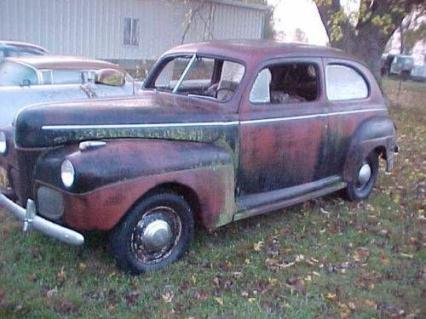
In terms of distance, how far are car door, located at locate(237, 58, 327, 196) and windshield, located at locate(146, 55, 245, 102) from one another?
246mm

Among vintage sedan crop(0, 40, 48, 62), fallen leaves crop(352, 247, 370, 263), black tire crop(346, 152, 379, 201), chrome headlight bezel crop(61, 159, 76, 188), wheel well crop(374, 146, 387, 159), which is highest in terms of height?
vintage sedan crop(0, 40, 48, 62)

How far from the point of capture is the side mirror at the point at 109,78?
7.74 m

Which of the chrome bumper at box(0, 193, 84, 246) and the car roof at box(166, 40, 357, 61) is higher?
the car roof at box(166, 40, 357, 61)

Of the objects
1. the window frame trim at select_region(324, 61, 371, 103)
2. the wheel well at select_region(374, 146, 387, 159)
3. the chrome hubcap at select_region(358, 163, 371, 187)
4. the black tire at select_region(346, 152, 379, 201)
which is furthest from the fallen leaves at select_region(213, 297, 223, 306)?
the wheel well at select_region(374, 146, 387, 159)

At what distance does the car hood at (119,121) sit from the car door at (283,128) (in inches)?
12.5

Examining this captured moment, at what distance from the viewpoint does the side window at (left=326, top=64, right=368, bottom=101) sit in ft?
18.7

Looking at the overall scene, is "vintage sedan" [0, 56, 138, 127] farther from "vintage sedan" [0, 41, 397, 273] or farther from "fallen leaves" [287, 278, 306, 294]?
"fallen leaves" [287, 278, 306, 294]

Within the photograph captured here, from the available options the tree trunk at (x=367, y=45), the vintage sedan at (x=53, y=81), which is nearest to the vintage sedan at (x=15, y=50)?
the vintage sedan at (x=53, y=81)

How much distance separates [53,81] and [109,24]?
7802 mm

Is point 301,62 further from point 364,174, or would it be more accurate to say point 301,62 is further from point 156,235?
point 156,235

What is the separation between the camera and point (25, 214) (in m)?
3.99

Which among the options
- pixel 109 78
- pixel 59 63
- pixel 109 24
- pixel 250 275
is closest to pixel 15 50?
pixel 59 63

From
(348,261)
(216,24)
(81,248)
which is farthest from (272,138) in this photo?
(216,24)

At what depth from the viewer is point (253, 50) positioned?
16.6 ft
